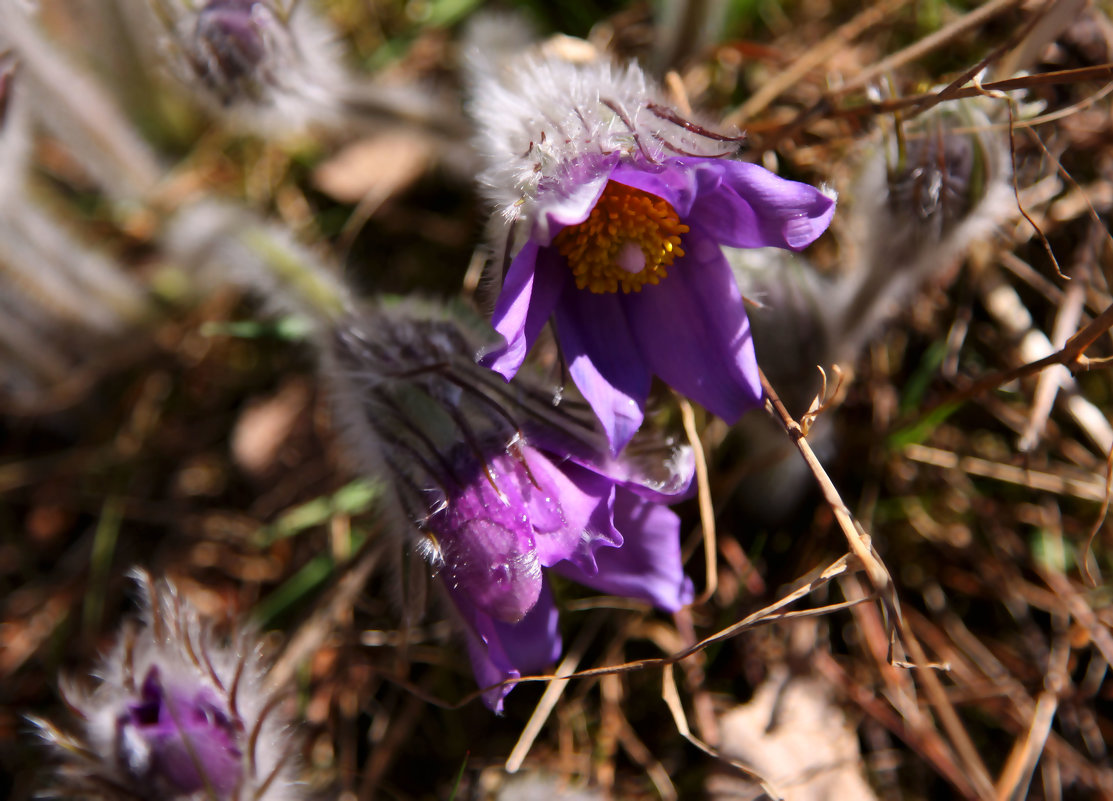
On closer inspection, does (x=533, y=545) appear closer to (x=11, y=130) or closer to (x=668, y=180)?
(x=668, y=180)

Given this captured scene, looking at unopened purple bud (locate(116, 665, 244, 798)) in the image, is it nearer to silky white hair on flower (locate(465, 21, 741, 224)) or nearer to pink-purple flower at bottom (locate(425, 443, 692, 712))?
pink-purple flower at bottom (locate(425, 443, 692, 712))

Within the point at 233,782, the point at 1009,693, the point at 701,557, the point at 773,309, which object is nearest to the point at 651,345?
the point at 773,309

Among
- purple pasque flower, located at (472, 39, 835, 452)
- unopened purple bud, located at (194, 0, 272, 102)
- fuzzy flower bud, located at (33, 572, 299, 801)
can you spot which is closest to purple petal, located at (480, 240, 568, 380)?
purple pasque flower, located at (472, 39, 835, 452)

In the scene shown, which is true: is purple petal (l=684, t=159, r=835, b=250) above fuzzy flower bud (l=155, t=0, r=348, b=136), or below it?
below

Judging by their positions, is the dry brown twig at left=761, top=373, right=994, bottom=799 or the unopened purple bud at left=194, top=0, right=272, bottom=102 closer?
the dry brown twig at left=761, top=373, right=994, bottom=799

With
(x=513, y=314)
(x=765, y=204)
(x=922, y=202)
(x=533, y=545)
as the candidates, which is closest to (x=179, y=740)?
(x=533, y=545)

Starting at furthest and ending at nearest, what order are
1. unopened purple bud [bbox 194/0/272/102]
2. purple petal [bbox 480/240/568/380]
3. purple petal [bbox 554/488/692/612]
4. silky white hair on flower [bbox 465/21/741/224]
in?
unopened purple bud [bbox 194/0/272/102]
purple petal [bbox 554/488/692/612]
silky white hair on flower [bbox 465/21/741/224]
purple petal [bbox 480/240/568/380]

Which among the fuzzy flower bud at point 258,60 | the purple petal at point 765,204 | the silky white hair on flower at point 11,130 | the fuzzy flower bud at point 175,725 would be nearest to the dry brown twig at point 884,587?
the purple petal at point 765,204

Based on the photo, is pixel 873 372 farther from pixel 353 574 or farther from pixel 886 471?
pixel 353 574
